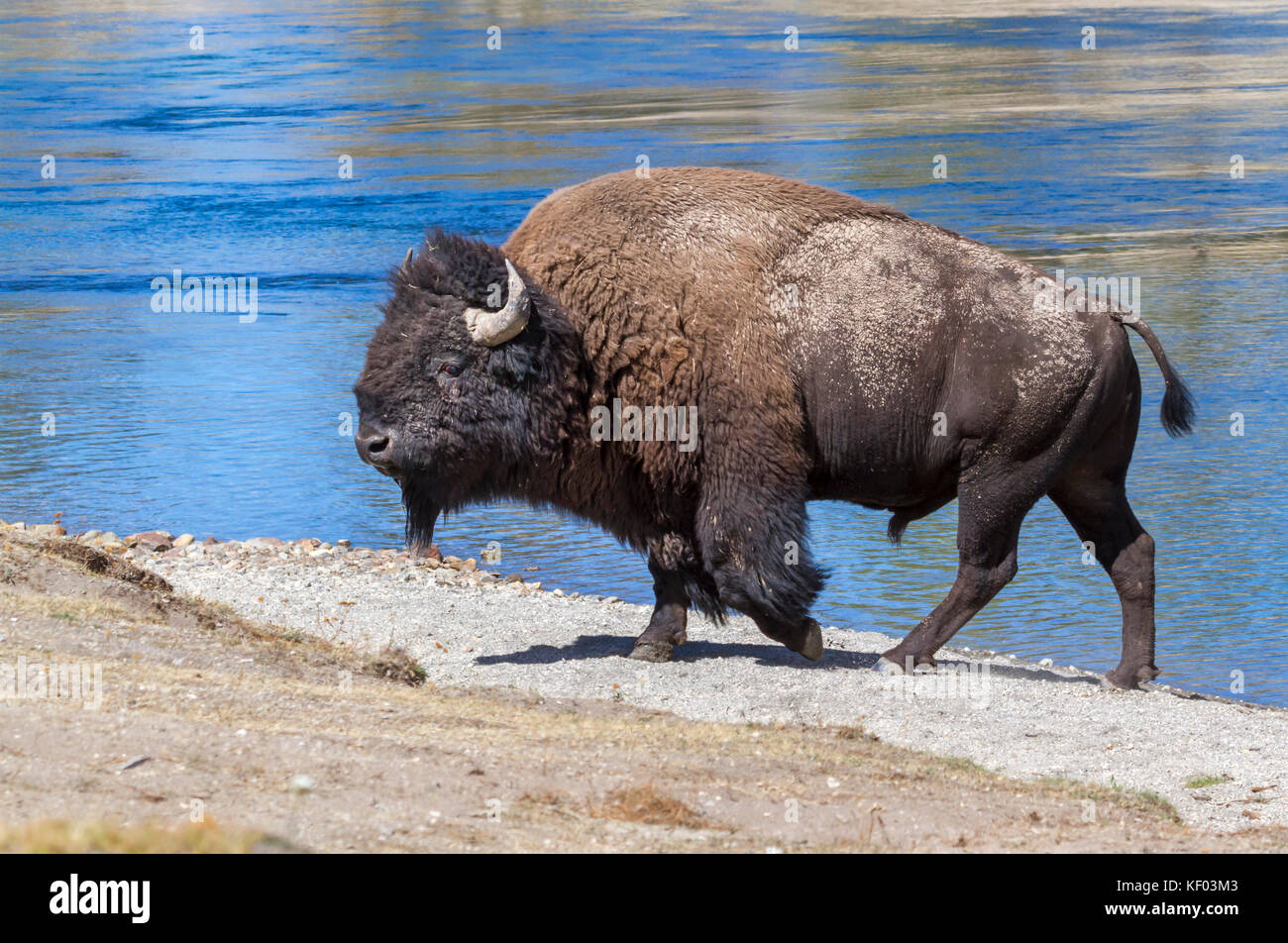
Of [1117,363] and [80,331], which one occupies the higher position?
[1117,363]

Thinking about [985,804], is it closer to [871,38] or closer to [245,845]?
[245,845]

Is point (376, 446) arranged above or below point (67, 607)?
above

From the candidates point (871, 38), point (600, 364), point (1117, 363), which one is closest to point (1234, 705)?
point (1117, 363)

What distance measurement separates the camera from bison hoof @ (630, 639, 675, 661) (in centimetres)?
899

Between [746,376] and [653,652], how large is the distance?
60.8 inches

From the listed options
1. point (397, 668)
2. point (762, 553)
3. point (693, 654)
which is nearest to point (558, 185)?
point (693, 654)

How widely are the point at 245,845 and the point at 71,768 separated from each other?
142 centimetres

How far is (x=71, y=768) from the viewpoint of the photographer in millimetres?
5504

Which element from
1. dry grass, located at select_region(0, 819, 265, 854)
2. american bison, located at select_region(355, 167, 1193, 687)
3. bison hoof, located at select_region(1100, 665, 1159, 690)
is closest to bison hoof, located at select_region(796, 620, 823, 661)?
american bison, located at select_region(355, 167, 1193, 687)

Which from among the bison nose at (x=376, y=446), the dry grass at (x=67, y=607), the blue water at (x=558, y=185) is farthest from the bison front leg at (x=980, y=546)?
the dry grass at (x=67, y=607)

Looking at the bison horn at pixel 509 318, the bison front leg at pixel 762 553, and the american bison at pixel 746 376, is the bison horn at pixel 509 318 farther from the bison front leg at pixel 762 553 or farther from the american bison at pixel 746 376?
the bison front leg at pixel 762 553

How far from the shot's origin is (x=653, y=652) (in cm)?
899

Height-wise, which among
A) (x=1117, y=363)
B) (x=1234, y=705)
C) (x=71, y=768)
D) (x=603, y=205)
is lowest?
(x=1234, y=705)

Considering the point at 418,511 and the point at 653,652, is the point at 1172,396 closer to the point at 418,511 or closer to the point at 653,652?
the point at 653,652
